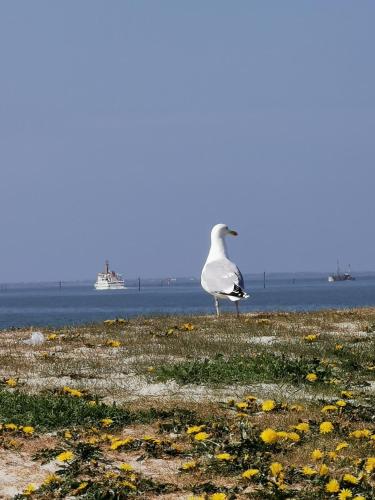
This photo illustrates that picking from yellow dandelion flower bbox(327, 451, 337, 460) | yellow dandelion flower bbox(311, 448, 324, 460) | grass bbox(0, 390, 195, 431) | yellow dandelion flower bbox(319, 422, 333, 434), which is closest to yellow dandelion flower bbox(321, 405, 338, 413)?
yellow dandelion flower bbox(319, 422, 333, 434)

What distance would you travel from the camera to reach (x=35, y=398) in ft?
35.7

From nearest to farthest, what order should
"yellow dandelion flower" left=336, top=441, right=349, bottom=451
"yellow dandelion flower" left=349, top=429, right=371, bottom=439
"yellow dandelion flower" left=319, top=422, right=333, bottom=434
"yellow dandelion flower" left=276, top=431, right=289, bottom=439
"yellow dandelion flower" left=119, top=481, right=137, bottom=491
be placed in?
"yellow dandelion flower" left=119, top=481, right=137, bottom=491 < "yellow dandelion flower" left=336, top=441, right=349, bottom=451 < "yellow dandelion flower" left=276, top=431, right=289, bottom=439 < "yellow dandelion flower" left=349, top=429, right=371, bottom=439 < "yellow dandelion flower" left=319, top=422, right=333, bottom=434

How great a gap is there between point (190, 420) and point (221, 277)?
13.4 m

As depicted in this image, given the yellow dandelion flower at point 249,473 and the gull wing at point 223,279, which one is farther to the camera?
the gull wing at point 223,279

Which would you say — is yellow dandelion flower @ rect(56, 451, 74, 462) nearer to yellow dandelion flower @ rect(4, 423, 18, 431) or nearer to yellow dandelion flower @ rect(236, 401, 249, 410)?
yellow dandelion flower @ rect(4, 423, 18, 431)

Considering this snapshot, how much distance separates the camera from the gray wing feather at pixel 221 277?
22.5 meters

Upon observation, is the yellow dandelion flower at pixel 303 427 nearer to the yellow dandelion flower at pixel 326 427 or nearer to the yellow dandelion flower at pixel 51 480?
the yellow dandelion flower at pixel 326 427

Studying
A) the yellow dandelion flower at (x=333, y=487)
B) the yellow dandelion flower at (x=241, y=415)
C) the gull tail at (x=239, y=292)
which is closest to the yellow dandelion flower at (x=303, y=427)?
the yellow dandelion flower at (x=241, y=415)

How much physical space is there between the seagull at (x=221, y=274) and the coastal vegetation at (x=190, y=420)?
5.09 meters

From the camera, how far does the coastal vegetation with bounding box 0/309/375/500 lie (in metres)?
7.49

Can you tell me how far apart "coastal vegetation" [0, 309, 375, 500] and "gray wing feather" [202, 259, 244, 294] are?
207 inches

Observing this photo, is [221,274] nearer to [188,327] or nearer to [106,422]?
[188,327]

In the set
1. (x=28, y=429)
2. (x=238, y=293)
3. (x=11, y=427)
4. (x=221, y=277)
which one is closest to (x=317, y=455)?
(x=28, y=429)

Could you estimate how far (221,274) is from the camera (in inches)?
909
